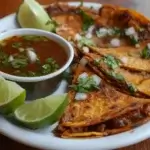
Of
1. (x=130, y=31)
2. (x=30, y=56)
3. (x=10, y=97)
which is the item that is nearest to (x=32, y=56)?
(x=30, y=56)

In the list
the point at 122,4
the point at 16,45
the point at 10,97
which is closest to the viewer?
the point at 10,97

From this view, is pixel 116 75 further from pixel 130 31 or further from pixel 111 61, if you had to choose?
pixel 130 31

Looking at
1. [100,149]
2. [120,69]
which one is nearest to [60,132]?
[100,149]

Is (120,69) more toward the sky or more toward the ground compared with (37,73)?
more toward the ground

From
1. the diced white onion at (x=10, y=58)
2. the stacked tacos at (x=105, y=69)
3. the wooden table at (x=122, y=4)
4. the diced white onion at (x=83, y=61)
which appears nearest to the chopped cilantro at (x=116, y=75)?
the stacked tacos at (x=105, y=69)

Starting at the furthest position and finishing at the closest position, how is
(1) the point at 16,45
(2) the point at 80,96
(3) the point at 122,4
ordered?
(3) the point at 122,4
(1) the point at 16,45
(2) the point at 80,96

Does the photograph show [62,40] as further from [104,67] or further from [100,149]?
[100,149]
